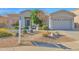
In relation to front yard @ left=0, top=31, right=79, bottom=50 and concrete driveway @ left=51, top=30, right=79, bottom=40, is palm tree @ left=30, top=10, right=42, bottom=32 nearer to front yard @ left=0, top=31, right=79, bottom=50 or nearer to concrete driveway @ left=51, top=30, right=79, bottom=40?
front yard @ left=0, top=31, right=79, bottom=50

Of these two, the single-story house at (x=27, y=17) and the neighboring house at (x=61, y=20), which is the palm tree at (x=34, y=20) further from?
the neighboring house at (x=61, y=20)

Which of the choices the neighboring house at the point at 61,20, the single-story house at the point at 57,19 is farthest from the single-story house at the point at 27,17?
the neighboring house at the point at 61,20

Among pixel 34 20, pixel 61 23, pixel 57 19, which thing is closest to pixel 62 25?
pixel 61 23

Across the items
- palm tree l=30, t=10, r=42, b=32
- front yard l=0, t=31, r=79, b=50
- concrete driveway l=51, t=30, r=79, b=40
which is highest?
palm tree l=30, t=10, r=42, b=32

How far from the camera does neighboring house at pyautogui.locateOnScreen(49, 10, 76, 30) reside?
26.9 ft

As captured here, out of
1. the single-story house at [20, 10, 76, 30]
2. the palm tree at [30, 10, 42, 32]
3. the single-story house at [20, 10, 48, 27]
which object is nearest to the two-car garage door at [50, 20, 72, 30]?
the single-story house at [20, 10, 76, 30]

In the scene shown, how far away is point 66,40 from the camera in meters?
8.20

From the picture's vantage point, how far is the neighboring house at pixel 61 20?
8.20 metres

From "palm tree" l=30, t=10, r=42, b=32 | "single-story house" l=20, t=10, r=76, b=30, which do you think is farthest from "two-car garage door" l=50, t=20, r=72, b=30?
"palm tree" l=30, t=10, r=42, b=32

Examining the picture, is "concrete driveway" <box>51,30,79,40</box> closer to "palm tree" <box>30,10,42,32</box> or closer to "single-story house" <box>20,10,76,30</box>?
"single-story house" <box>20,10,76,30</box>

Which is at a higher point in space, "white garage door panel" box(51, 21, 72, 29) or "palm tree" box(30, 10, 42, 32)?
"palm tree" box(30, 10, 42, 32)
